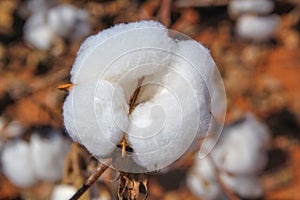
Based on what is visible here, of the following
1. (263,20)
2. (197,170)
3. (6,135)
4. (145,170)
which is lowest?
(197,170)

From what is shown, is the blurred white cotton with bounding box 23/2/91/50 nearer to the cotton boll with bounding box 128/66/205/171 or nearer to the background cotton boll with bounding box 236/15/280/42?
the background cotton boll with bounding box 236/15/280/42

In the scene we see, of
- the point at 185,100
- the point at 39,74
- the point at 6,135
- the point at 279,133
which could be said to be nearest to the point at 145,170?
the point at 185,100

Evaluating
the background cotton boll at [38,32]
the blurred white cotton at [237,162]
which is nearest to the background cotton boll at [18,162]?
the blurred white cotton at [237,162]

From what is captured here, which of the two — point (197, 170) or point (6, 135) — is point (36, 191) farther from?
point (197, 170)

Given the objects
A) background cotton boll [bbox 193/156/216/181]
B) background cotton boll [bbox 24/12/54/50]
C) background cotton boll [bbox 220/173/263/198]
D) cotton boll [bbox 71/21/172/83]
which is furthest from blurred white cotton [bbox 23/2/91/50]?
cotton boll [bbox 71/21/172/83]

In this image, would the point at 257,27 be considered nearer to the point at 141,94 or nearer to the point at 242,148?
the point at 242,148

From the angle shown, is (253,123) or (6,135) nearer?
(6,135)

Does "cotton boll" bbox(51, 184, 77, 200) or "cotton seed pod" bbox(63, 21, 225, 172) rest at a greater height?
"cotton seed pod" bbox(63, 21, 225, 172)
